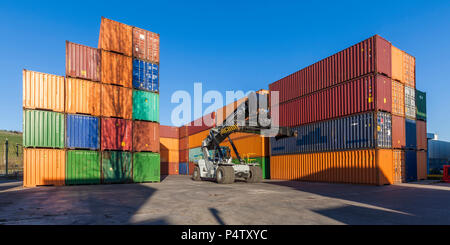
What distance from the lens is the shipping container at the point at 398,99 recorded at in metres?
18.7

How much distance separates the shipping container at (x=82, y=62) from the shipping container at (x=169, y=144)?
2549cm

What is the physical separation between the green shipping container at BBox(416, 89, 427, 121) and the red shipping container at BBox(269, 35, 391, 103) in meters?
5.69

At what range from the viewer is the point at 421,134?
69.6 feet

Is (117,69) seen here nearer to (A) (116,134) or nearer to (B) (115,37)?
(B) (115,37)

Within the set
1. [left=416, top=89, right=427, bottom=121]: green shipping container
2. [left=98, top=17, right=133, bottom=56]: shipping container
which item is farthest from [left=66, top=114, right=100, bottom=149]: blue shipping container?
[left=416, top=89, right=427, bottom=121]: green shipping container

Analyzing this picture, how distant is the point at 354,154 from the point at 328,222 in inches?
508

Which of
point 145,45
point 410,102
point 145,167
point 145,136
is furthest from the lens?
point 145,45

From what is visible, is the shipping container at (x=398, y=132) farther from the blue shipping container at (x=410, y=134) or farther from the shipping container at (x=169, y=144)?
the shipping container at (x=169, y=144)

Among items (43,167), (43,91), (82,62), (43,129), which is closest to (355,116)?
(82,62)

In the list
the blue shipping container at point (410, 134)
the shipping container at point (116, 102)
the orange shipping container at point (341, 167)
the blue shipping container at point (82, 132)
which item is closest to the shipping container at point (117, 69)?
the shipping container at point (116, 102)

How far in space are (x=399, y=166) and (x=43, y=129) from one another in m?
25.0

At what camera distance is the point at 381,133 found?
56.2 feet
